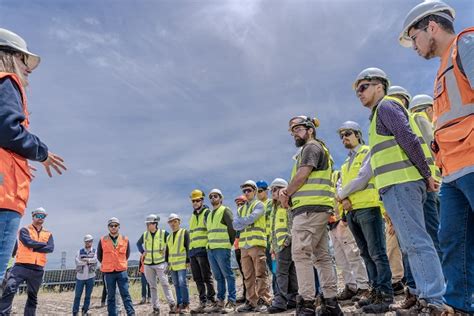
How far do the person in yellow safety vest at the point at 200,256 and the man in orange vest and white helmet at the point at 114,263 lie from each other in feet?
5.08

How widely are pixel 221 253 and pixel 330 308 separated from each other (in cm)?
414

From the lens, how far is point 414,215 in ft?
11.1

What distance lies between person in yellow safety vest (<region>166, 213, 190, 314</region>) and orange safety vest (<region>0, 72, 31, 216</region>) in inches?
270

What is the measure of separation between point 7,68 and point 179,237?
7.59 meters

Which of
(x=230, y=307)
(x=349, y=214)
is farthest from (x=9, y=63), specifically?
(x=230, y=307)

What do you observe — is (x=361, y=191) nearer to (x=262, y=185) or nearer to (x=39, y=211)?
(x=262, y=185)

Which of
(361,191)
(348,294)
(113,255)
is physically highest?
(113,255)

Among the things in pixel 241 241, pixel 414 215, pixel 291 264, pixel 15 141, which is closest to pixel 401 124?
pixel 414 215

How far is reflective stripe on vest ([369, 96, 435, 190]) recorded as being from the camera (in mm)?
3549

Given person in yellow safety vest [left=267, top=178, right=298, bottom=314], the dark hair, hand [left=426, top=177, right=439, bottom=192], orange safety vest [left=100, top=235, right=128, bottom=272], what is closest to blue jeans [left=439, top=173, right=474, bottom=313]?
hand [left=426, top=177, right=439, bottom=192]

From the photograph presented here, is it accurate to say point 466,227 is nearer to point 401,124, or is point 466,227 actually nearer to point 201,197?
point 401,124

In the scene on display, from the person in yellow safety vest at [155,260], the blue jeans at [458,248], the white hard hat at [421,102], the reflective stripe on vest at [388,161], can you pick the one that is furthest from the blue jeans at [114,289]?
the blue jeans at [458,248]

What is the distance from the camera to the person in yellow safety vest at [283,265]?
22.1 ft

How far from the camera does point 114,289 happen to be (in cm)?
865
